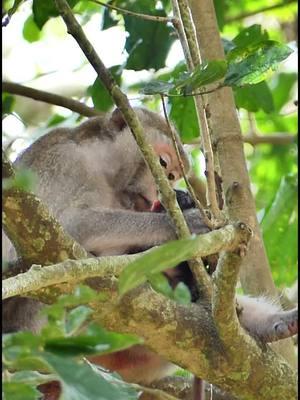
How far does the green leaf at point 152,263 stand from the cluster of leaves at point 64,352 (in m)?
0.09

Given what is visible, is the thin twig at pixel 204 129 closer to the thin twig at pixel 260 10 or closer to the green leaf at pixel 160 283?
the green leaf at pixel 160 283

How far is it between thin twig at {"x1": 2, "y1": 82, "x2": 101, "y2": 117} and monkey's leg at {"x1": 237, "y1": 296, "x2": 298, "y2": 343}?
1829mm

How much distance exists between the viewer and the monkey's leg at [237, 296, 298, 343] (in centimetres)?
370

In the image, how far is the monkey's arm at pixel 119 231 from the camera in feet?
14.5

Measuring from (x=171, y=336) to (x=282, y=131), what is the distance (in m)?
4.54

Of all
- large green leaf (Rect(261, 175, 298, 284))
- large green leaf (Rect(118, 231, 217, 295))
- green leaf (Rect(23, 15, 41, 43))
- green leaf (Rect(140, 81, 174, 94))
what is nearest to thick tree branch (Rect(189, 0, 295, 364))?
green leaf (Rect(140, 81, 174, 94))

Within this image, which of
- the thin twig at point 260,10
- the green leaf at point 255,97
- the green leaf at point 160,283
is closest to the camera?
the green leaf at point 160,283

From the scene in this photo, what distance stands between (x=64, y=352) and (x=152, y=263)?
35 cm

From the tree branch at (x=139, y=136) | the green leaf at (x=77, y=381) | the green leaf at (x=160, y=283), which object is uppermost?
the tree branch at (x=139, y=136)

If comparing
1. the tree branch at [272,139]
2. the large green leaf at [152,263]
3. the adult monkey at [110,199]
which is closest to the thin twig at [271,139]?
the tree branch at [272,139]

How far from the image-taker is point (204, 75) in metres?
3.27

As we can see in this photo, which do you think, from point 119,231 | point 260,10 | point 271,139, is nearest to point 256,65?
point 119,231

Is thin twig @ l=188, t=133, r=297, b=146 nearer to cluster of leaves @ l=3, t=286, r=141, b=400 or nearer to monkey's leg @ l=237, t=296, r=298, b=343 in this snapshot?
monkey's leg @ l=237, t=296, r=298, b=343

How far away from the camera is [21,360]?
198 cm
